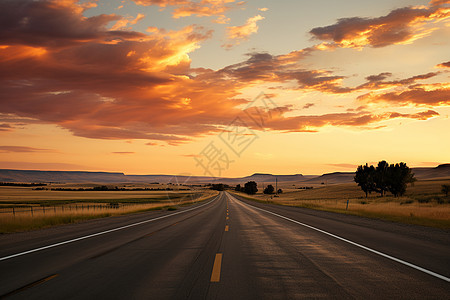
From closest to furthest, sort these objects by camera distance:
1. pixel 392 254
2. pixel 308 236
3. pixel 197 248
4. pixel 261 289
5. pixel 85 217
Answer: pixel 261 289
pixel 392 254
pixel 197 248
pixel 308 236
pixel 85 217

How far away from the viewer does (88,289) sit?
6219mm

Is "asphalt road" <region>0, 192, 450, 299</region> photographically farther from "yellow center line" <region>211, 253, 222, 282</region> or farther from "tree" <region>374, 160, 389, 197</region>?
"tree" <region>374, 160, 389, 197</region>

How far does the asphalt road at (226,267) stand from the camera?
6020 mm

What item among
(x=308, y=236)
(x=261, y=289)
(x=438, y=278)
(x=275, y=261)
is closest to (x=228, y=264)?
(x=275, y=261)

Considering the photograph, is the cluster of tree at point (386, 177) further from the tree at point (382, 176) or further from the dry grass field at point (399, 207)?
the dry grass field at point (399, 207)

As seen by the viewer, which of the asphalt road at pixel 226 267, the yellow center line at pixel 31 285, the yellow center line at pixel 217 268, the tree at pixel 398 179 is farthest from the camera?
the tree at pixel 398 179

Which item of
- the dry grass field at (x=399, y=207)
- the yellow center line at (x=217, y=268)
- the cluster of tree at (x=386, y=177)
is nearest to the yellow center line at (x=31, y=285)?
the yellow center line at (x=217, y=268)

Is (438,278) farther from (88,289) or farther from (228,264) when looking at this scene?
(88,289)

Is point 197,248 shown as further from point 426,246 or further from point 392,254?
point 426,246

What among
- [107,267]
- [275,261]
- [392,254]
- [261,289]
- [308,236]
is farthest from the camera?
[308,236]

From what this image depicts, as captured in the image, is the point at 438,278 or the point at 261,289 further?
the point at 438,278

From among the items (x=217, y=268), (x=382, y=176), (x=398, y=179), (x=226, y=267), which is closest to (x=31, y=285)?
(x=217, y=268)

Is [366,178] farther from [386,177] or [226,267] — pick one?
[226,267]

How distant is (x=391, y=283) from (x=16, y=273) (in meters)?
7.82
